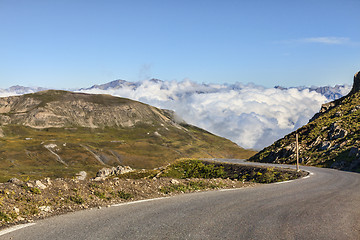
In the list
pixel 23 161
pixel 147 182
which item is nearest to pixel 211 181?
pixel 147 182

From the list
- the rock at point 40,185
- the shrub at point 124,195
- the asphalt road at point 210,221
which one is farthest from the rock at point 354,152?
the rock at point 40,185

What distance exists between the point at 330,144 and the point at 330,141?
1637 mm

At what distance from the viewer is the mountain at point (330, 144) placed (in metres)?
42.4

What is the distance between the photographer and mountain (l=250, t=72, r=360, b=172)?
42438 mm

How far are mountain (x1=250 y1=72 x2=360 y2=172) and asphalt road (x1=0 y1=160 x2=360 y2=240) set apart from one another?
28238 millimetres

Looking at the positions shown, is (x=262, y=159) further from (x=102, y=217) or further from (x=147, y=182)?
(x=102, y=217)

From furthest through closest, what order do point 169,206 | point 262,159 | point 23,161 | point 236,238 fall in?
1. point 23,161
2. point 262,159
3. point 169,206
4. point 236,238

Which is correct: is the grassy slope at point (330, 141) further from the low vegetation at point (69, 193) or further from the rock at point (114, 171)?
the rock at point (114, 171)

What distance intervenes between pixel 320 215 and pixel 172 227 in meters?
5.77

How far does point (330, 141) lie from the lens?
2076 inches

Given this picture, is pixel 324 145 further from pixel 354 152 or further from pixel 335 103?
pixel 335 103

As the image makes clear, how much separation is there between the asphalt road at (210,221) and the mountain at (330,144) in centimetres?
2824

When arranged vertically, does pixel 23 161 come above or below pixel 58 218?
below

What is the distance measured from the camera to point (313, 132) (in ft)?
199
